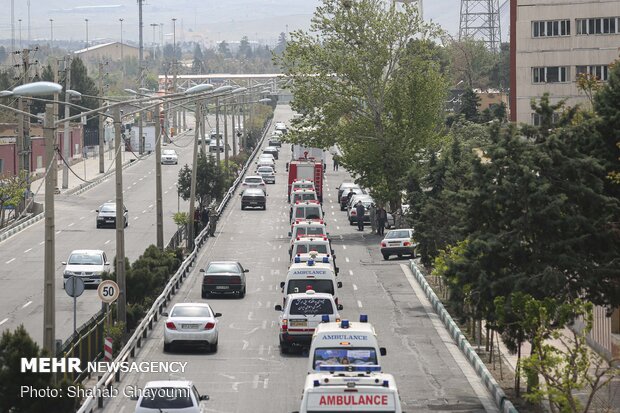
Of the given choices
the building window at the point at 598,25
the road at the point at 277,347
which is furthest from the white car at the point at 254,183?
the road at the point at 277,347

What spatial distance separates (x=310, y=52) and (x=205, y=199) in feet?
47.2

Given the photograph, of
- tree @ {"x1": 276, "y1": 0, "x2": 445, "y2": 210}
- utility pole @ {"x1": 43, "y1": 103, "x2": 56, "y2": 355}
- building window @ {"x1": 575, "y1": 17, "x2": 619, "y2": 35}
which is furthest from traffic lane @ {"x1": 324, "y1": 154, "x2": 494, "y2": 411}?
building window @ {"x1": 575, "y1": 17, "x2": 619, "y2": 35}

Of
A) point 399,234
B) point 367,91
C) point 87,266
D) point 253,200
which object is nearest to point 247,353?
point 87,266

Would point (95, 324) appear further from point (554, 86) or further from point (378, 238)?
point (554, 86)

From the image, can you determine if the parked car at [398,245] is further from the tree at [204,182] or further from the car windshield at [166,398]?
the car windshield at [166,398]

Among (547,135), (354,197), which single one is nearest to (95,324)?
(547,135)

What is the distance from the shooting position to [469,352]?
111 feet

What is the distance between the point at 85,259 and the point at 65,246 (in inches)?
505

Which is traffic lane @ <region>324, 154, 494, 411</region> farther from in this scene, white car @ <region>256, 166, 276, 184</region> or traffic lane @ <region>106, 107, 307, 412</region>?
white car @ <region>256, 166, 276, 184</region>

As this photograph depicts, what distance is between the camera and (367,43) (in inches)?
2906

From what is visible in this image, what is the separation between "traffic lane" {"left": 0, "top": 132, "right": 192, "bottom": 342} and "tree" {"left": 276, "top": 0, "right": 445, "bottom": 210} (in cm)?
1058

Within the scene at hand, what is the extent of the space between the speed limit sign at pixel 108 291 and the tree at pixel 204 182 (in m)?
48.3

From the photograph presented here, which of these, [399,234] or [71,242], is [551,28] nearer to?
[399,234]

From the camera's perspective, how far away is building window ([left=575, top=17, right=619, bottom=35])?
83.7 meters
